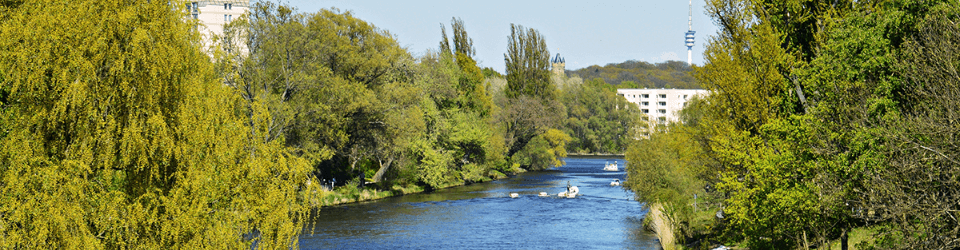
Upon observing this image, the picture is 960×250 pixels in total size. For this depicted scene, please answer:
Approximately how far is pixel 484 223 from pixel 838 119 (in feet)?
76.0

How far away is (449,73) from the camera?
65438 millimetres

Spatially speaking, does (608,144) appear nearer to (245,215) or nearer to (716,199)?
(716,199)

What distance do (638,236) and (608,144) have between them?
113718mm

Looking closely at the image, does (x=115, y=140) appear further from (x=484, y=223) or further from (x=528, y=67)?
(x=528, y=67)

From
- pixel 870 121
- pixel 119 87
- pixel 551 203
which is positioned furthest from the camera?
pixel 551 203

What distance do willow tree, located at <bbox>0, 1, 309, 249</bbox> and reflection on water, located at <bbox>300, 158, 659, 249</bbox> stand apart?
657 inches

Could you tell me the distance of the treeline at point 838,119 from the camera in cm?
1423

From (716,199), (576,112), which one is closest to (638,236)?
(716,199)

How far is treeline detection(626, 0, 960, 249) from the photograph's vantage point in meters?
14.2

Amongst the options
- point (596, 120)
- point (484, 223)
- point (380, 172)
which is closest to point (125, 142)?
point (484, 223)

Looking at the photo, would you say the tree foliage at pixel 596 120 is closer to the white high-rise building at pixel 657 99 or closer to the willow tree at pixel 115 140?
the white high-rise building at pixel 657 99

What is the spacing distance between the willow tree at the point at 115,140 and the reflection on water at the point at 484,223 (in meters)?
16.7

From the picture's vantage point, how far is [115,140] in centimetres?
953

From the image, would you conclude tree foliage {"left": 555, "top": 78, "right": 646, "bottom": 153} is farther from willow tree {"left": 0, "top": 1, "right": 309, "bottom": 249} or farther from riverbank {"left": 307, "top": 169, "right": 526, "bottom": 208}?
willow tree {"left": 0, "top": 1, "right": 309, "bottom": 249}
